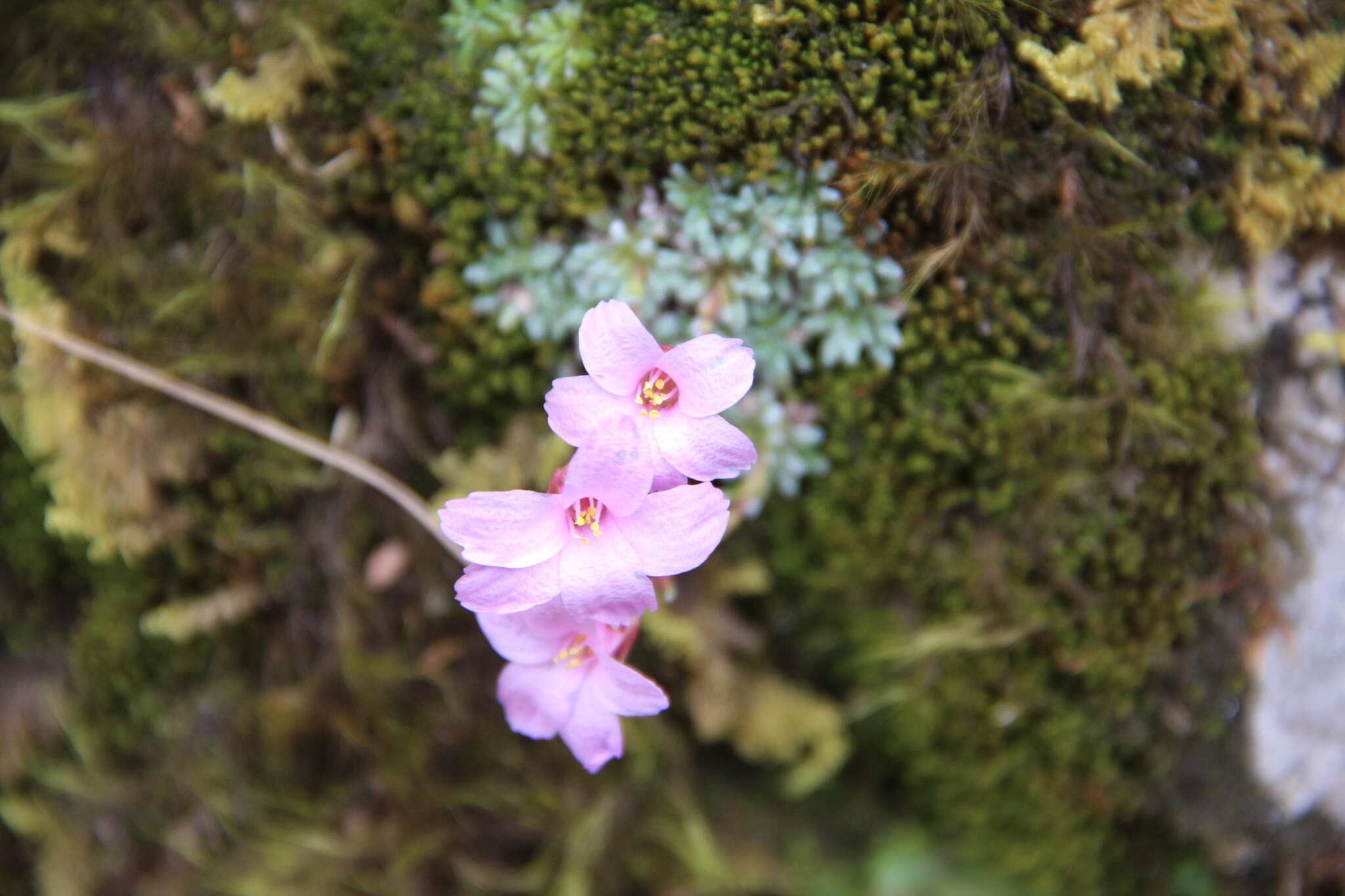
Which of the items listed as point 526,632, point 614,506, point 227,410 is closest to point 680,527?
point 614,506

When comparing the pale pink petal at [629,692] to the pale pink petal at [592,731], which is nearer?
the pale pink petal at [629,692]

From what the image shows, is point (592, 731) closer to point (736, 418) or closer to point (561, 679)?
point (561, 679)

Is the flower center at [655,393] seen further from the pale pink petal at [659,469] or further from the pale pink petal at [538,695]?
the pale pink petal at [538,695]

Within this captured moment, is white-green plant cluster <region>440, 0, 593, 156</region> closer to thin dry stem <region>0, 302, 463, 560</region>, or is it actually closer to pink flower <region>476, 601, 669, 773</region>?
thin dry stem <region>0, 302, 463, 560</region>

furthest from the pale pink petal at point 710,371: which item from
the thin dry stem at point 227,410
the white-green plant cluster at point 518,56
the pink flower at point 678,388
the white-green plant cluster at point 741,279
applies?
the thin dry stem at point 227,410

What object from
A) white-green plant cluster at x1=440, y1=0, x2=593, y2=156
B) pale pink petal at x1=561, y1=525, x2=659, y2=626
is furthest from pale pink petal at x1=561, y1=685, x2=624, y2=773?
white-green plant cluster at x1=440, y1=0, x2=593, y2=156

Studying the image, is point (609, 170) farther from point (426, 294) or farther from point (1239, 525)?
point (1239, 525)
